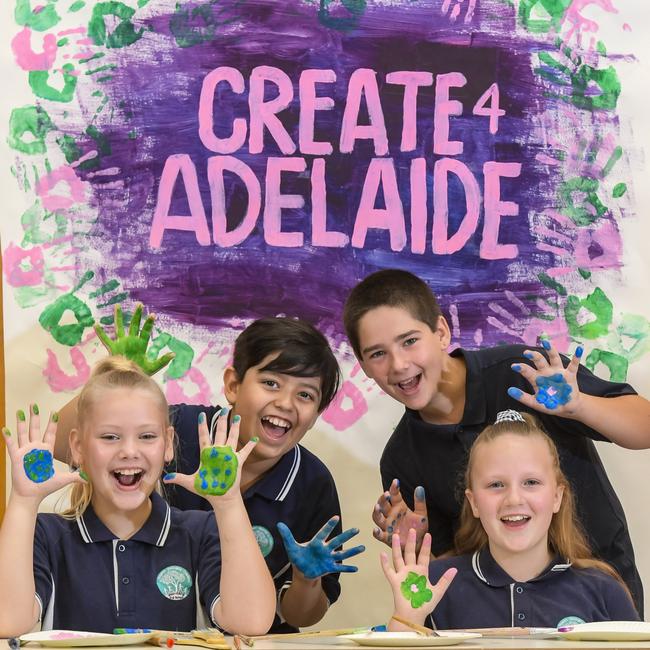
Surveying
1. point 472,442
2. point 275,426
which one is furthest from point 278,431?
point 472,442

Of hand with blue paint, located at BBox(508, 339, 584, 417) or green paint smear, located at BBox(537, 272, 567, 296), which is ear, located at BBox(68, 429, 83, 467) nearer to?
hand with blue paint, located at BBox(508, 339, 584, 417)

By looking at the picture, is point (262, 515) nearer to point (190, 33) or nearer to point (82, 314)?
point (82, 314)

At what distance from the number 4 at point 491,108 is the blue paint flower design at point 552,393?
0.95 m

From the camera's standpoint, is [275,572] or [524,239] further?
[524,239]

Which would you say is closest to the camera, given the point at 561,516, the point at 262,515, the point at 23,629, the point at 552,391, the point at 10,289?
Result: the point at 23,629

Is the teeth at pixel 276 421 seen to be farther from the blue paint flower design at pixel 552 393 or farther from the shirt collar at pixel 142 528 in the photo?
the blue paint flower design at pixel 552 393

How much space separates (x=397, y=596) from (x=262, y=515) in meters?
0.60

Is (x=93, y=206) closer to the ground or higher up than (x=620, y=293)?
higher up

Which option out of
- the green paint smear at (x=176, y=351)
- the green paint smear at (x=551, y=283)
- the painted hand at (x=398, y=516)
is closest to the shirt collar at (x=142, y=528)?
the painted hand at (x=398, y=516)

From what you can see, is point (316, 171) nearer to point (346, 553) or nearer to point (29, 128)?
point (29, 128)

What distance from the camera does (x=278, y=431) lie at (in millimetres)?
2232

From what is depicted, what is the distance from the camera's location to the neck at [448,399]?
2348 mm

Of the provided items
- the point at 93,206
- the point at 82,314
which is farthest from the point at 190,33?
the point at 82,314

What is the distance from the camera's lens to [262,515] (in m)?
2.24
